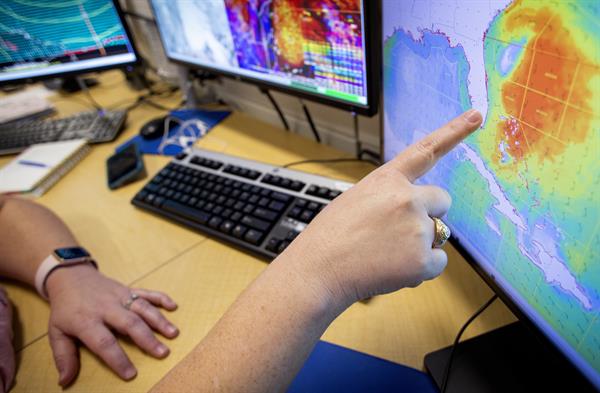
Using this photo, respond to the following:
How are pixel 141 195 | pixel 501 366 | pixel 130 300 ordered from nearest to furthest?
pixel 501 366, pixel 130 300, pixel 141 195

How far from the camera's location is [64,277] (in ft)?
1.91

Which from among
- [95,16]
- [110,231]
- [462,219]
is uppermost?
[95,16]

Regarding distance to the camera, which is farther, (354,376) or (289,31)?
(289,31)

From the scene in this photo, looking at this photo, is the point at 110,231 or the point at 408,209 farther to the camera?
the point at 110,231

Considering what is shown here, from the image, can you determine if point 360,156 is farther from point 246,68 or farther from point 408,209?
point 408,209

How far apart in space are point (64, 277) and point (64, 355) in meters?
0.13

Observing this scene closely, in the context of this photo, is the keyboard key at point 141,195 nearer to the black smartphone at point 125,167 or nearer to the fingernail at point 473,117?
the black smartphone at point 125,167

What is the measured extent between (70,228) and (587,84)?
0.85 metres

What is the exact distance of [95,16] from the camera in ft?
3.29

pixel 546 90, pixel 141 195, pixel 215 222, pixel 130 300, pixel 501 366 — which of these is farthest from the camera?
pixel 141 195

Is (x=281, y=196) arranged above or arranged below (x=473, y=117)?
below

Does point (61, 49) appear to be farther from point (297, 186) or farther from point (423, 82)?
point (423, 82)

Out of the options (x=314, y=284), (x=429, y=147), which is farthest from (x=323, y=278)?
(x=429, y=147)

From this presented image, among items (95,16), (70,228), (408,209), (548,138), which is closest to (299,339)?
(408,209)
